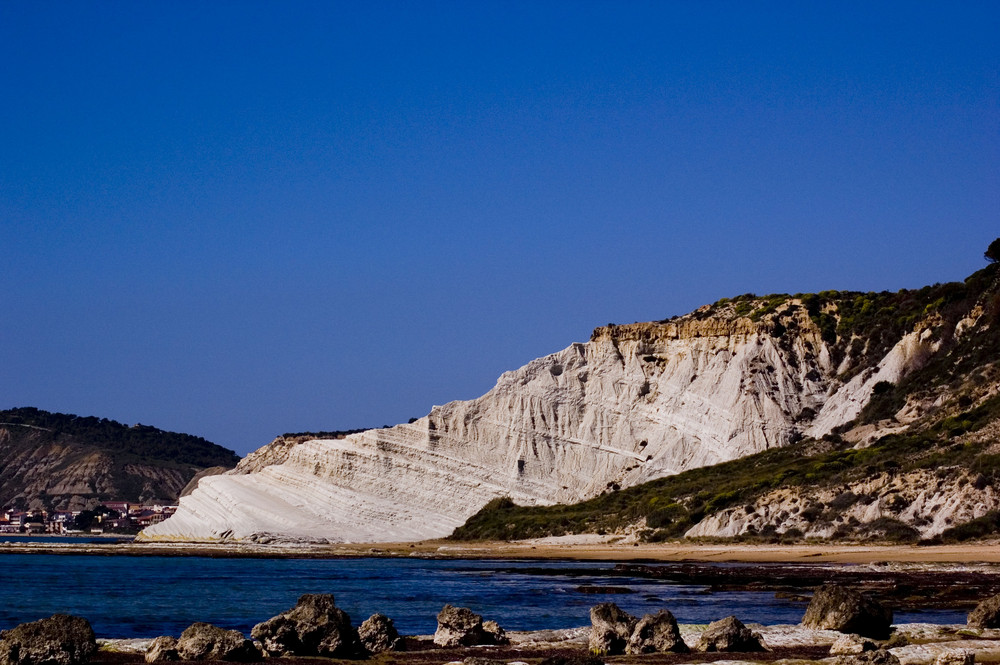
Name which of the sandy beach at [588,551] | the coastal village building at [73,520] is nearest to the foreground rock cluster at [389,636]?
the sandy beach at [588,551]

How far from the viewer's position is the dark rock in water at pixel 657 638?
18078mm

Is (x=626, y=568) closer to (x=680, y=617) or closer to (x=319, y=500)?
(x=680, y=617)

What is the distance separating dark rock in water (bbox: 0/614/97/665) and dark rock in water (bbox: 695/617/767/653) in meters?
9.14

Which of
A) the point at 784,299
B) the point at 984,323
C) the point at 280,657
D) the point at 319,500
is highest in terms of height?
the point at 784,299

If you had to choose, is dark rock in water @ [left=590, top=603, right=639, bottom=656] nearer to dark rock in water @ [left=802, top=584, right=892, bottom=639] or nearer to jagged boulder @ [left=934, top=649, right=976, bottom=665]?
dark rock in water @ [left=802, top=584, right=892, bottom=639]

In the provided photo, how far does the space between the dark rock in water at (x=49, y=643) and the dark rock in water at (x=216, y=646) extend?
1.32 metres

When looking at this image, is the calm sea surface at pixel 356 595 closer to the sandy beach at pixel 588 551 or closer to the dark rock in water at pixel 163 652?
the sandy beach at pixel 588 551

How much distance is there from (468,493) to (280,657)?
48.2m

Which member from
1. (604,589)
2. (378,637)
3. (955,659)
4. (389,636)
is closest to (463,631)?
(389,636)

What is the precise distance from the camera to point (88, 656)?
1655 centimetres

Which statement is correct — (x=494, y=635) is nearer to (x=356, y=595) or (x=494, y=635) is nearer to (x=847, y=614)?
(x=847, y=614)

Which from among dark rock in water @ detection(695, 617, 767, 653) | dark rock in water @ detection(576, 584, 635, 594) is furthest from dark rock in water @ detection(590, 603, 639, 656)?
dark rock in water @ detection(576, 584, 635, 594)

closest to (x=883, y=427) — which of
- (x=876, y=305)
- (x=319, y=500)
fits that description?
(x=876, y=305)

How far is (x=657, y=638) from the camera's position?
1816 centimetres
